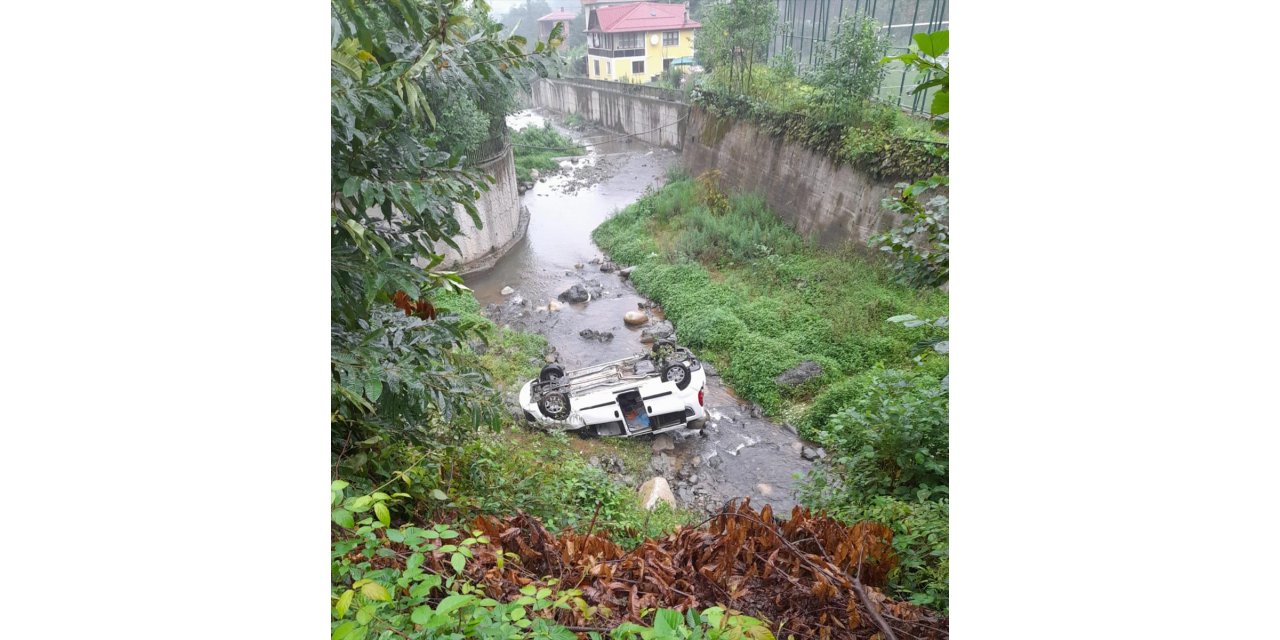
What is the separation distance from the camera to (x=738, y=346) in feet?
37.7

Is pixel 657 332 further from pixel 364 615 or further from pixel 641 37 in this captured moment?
pixel 641 37

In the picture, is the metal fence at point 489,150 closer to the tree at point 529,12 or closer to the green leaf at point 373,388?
the green leaf at point 373,388

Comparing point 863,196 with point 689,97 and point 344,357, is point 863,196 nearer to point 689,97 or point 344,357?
point 689,97

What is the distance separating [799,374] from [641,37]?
29.1m

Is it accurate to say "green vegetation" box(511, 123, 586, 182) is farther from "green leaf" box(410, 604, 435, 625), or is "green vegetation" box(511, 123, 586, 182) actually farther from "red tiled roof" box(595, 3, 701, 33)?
"green leaf" box(410, 604, 435, 625)

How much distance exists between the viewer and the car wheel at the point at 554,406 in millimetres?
9031

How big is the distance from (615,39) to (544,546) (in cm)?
3612

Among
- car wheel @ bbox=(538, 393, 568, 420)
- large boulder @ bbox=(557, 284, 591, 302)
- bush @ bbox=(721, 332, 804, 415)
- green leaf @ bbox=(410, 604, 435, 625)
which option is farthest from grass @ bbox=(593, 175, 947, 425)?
green leaf @ bbox=(410, 604, 435, 625)

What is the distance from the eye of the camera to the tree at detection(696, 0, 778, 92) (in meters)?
18.3

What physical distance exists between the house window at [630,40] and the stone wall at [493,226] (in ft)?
64.6

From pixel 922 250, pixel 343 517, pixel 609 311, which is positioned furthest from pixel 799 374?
pixel 343 517

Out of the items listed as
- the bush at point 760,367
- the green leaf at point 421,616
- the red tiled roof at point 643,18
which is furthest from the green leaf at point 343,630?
the red tiled roof at point 643,18

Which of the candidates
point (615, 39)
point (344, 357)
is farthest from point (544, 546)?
point (615, 39)

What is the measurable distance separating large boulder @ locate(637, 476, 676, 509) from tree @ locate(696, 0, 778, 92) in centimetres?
1419
